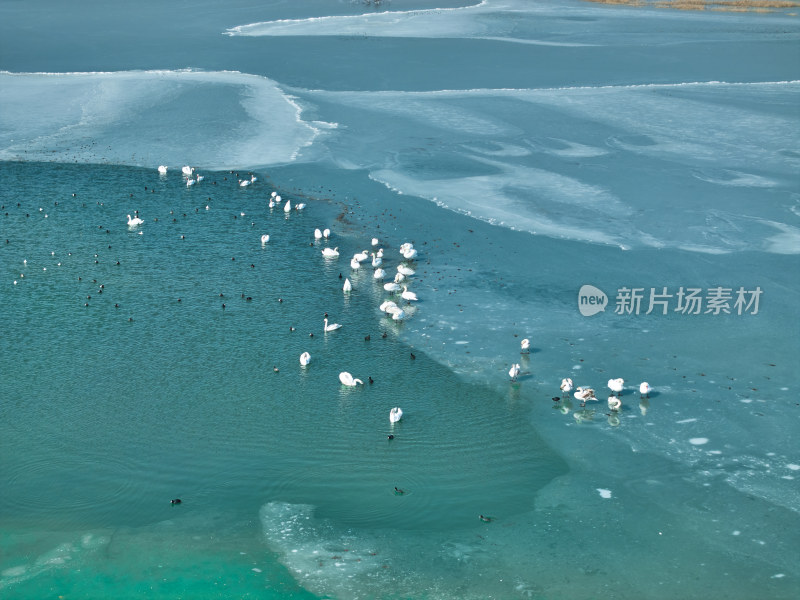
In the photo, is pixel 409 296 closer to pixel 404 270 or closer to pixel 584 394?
pixel 404 270

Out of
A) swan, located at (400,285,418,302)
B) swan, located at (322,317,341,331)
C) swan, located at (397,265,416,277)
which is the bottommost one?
swan, located at (322,317,341,331)

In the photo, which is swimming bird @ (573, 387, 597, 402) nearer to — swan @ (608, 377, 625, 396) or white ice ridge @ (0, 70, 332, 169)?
swan @ (608, 377, 625, 396)

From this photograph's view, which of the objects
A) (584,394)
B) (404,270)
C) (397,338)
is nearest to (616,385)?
(584,394)

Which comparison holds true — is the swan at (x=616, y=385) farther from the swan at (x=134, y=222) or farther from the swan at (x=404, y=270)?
the swan at (x=134, y=222)

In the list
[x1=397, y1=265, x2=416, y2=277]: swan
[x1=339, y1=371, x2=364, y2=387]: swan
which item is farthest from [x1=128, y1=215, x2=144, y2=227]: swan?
[x1=339, y1=371, x2=364, y2=387]: swan

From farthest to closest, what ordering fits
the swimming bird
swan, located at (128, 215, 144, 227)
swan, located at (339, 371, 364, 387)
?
swan, located at (128, 215, 144, 227)
swan, located at (339, 371, 364, 387)
the swimming bird

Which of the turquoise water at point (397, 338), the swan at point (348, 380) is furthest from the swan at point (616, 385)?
the swan at point (348, 380)

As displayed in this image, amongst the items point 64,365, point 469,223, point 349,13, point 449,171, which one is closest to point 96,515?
point 64,365
